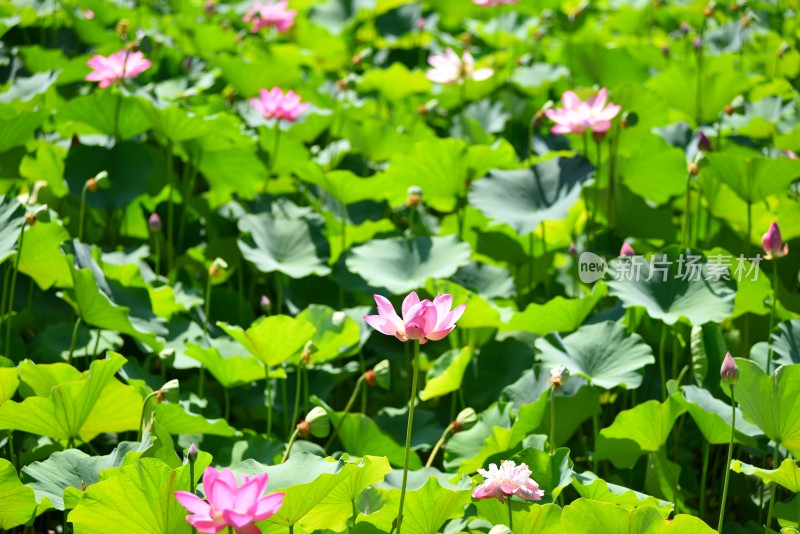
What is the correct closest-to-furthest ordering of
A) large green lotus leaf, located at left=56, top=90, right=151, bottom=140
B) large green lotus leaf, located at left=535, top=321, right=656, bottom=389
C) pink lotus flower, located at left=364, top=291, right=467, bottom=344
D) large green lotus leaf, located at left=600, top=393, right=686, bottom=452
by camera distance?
pink lotus flower, located at left=364, top=291, right=467, bottom=344 < large green lotus leaf, located at left=600, top=393, right=686, bottom=452 < large green lotus leaf, located at left=535, top=321, right=656, bottom=389 < large green lotus leaf, located at left=56, top=90, right=151, bottom=140

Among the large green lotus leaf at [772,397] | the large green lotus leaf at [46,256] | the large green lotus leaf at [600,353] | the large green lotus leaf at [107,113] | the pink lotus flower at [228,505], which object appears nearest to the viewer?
the pink lotus flower at [228,505]

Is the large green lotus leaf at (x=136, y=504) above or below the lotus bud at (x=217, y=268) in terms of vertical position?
above

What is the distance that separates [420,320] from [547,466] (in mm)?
388

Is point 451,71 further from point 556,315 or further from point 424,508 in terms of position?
point 424,508

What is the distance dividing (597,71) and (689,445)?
4.68ft

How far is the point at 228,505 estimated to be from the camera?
93 centimetres

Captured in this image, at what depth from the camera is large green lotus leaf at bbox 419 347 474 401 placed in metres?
1.72

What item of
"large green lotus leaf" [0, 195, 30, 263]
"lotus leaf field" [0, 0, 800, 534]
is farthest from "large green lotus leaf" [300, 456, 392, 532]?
"large green lotus leaf" [0, 195, 30, 263]

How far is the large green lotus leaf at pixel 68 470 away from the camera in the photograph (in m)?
1.30

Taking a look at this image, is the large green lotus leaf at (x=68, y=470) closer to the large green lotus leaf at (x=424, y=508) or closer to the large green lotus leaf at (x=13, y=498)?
the large green lotus leaf at (x=13, y=498)

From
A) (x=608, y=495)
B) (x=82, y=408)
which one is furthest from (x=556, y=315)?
(x=82, y=408)

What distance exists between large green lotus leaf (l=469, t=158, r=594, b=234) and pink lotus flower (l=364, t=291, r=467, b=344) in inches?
34.7

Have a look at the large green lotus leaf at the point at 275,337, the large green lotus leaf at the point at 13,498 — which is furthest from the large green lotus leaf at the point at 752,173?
the large green lotus leaf at the point at 13,498

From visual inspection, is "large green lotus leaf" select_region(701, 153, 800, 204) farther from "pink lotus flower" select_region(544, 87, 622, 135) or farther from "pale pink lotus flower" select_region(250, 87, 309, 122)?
"pale pink lotus flower" select_region(250, 87, 309, 122)
